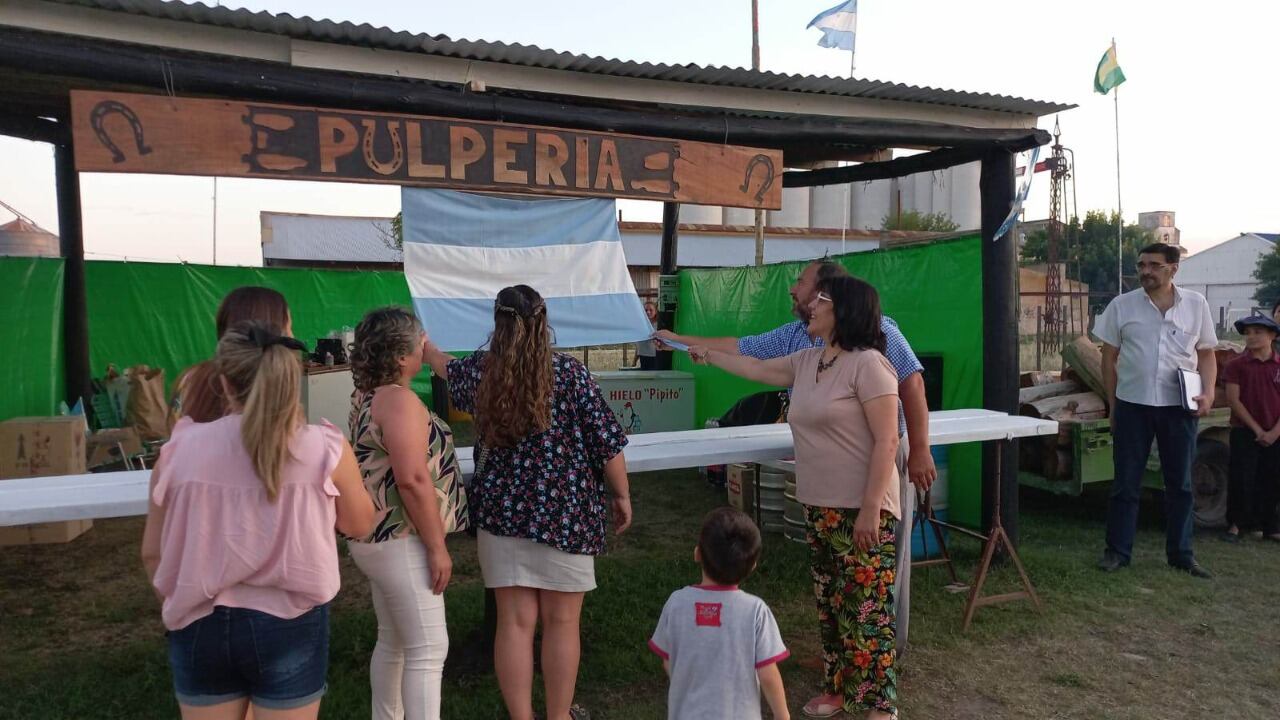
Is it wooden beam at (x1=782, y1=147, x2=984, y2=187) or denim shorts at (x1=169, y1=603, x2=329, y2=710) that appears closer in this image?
denim shorts at (x1=169, y1=603, x2=329, y2=710)

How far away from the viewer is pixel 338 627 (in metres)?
4.50

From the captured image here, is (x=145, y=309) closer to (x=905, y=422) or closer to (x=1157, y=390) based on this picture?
(x=905, y=422)

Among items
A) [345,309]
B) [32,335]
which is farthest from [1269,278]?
[32,335]

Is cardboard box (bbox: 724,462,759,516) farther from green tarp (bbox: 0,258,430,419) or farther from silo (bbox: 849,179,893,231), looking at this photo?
silo (bbox: 849,179,893,231)

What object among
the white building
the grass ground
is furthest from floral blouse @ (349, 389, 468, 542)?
the white building

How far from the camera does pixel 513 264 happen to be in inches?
193

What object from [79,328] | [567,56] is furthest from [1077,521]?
[79,328]

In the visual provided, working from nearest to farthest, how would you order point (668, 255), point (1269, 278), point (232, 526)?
point (232, 526), point (668, 255), point (1269, 278)

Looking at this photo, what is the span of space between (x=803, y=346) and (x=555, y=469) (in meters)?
→ 1.61

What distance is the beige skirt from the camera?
3.00m

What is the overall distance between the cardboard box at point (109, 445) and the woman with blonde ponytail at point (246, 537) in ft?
20.3

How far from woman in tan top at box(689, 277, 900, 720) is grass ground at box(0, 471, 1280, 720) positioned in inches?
16.9

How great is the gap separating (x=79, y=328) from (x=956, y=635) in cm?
848

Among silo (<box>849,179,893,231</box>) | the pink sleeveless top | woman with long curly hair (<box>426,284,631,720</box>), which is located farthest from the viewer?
silo (<box>849,179,893,231</box>)
